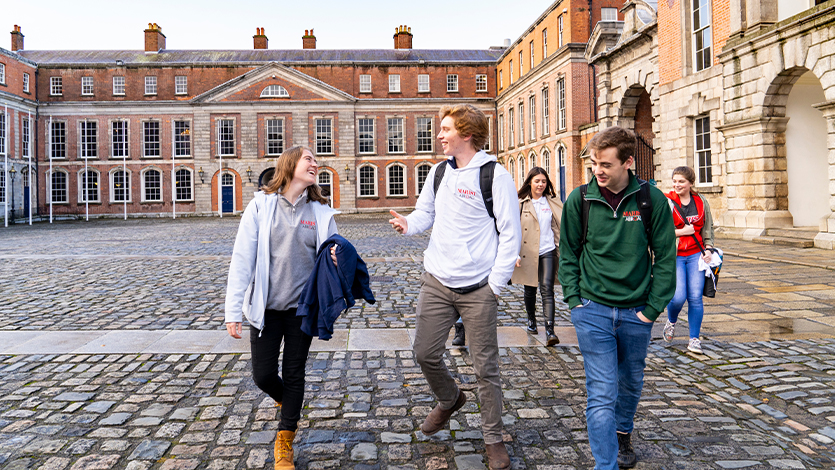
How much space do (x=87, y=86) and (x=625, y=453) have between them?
51.5m

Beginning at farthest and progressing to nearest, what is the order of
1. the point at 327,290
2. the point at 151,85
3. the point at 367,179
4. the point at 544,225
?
the point at 367,179 → the point at 151,85 → the point at 544,225 → the point at 327,290

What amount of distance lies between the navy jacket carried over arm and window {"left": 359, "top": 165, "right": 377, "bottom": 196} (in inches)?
1714

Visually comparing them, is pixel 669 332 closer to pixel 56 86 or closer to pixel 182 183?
pixel 182 183

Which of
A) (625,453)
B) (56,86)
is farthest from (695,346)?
(56,86)

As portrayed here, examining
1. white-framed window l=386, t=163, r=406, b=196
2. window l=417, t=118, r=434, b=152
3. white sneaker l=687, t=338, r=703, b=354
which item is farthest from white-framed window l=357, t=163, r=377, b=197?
white sneaker l=687, t=338, r=703, b=354

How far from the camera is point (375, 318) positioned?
7.10 meters

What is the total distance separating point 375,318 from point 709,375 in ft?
12.4

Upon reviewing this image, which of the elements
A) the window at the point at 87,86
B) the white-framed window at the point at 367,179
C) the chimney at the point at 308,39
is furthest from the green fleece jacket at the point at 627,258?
the chimney at the point at 308,39

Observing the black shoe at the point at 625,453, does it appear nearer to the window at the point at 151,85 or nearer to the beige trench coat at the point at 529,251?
the beige trench coat at the point at 529,251

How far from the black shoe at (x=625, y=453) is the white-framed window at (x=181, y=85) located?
48587 mm

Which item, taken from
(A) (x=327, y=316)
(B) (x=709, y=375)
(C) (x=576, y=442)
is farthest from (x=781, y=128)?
(A) (x=327, y=316)

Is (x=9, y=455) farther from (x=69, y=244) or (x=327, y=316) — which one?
(x=69, y=244)

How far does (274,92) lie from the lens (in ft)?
147

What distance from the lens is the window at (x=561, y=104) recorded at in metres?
31.8
